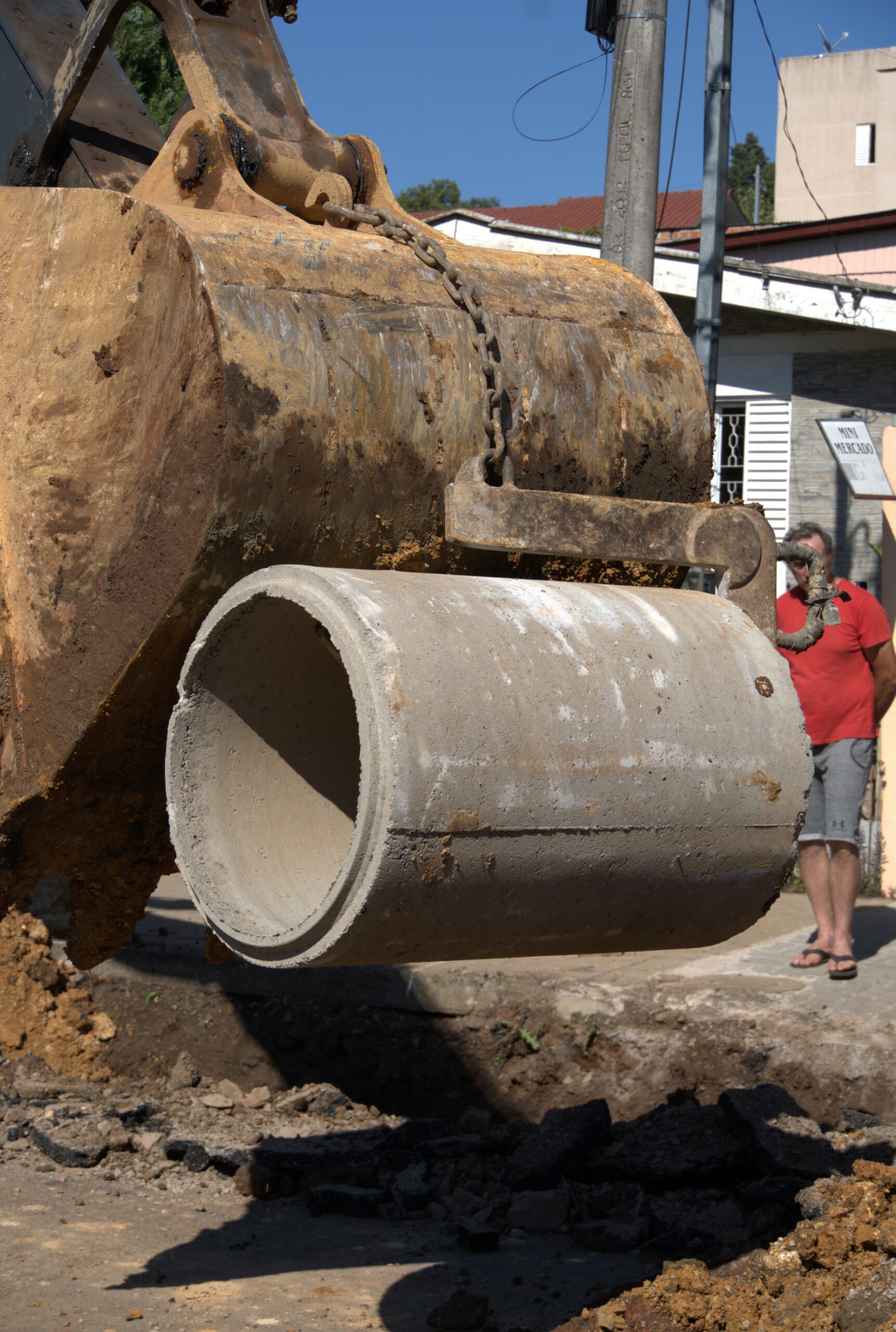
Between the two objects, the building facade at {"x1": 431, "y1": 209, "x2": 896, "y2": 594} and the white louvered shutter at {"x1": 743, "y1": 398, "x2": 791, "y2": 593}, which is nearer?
the building facade at {"x1": 431, "y1": 209, "x2": 896, "y2": 594}

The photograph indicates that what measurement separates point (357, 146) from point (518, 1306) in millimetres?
3193

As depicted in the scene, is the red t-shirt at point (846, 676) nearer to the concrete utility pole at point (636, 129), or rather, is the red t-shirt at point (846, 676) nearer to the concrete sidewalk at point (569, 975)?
the concrete sidewalk at point (569, 975)

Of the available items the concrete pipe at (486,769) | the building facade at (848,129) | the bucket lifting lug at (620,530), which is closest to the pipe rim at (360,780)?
the concrete pipe at (486,769)

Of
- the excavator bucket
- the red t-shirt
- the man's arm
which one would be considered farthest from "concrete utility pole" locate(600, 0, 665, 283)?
the excavator bucket

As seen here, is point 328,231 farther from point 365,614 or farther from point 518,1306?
point 518,1306

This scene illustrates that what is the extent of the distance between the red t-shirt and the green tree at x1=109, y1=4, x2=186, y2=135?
5.07 meters

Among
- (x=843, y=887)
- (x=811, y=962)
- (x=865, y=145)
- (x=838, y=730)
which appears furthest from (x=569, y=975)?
(x=865, y=145)

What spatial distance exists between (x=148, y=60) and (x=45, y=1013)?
5.78 m

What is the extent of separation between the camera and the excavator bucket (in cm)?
207

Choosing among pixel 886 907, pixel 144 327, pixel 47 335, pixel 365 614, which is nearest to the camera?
pixel 365 614

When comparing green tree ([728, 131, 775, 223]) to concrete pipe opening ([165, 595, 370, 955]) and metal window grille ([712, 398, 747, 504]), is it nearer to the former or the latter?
metal window grille ([712, 398, 747, 504])

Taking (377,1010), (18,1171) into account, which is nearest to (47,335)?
(18,1171)

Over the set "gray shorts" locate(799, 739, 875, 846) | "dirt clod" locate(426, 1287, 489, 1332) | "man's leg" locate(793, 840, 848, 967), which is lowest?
"dirt clod" locate(426, 1287, 489, 1332)

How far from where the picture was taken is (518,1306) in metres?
4.12
